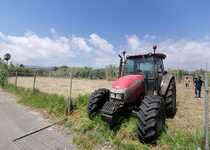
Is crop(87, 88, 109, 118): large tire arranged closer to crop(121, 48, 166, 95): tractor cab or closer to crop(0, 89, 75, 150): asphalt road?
crop(0, 89, 75, 150): asphalt road

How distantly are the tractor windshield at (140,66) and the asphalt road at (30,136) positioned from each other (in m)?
2.86

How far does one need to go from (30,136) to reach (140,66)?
12.4 feet

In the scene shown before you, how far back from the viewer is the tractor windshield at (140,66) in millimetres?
5611

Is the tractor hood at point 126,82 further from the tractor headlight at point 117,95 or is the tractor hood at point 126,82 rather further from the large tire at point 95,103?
the large tire at point 95,103

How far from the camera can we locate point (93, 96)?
5.59 meters

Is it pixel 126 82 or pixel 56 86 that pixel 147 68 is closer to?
pixel 126 82

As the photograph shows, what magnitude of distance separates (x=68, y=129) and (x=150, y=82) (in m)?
2.80

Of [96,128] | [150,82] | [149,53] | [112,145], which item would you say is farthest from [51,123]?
[149,53]

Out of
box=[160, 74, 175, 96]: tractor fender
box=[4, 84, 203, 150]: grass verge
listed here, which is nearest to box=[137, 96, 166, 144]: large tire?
box=[4, 84, 203, 150]: grass verge

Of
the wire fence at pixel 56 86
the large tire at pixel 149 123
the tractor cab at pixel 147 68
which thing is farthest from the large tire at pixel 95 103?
the wire fence at pixel 56 86

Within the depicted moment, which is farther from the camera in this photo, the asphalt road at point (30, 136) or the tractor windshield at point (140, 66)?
the tractor windshield at point (140, 66)

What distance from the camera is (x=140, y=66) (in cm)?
589

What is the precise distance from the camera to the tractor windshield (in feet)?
18.4

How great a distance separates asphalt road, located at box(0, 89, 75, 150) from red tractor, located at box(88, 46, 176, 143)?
1162 mm
